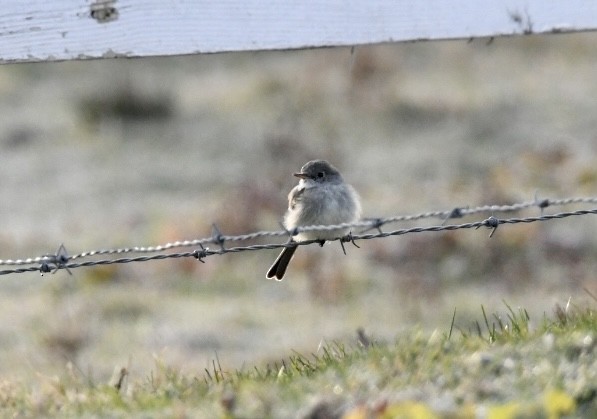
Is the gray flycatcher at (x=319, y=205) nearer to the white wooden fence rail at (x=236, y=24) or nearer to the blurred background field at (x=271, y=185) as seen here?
the blurred background field at (x=271, y=185)

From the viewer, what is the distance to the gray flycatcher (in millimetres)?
7652

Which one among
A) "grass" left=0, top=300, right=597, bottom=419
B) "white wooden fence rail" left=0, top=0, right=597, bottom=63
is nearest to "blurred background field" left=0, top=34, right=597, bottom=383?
"grass" left=0, top=300, right=597, bottom=419

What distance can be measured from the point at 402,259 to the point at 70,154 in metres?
7.03

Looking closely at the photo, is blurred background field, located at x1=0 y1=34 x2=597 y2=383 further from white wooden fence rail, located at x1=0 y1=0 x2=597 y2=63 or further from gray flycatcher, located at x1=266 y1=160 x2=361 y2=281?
white wooden fence rail, located at x1=0 y1=0 x2=597 y2=63

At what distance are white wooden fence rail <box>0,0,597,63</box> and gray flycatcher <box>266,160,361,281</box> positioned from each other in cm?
199

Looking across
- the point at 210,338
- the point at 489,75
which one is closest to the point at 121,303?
the point at 210,338

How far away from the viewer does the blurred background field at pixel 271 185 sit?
11.6m

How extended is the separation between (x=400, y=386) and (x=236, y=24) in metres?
1.73

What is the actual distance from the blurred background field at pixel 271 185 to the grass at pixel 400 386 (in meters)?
1.15

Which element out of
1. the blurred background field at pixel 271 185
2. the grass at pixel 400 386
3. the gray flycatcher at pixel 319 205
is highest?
the blurred background field at pixel 271 185

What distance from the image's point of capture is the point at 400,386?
4.86 meters

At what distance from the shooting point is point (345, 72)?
21.8 metres

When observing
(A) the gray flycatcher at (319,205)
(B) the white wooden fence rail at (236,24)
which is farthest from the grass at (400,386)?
(A) the gray flycatcher at (319,205)

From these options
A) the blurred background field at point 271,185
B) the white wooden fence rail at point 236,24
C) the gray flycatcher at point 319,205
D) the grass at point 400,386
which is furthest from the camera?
the blurred background field at point 271,185
